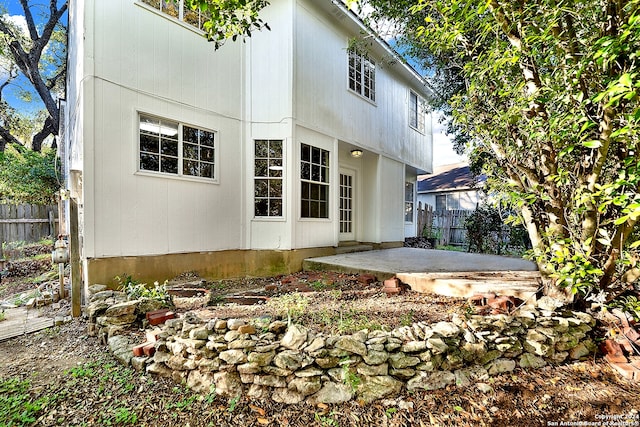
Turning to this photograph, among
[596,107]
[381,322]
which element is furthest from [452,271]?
[596,107]

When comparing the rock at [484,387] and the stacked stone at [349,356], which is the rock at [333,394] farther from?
the rock at [484,387]

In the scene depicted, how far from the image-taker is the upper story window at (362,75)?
25.7ft

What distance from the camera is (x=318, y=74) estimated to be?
22.0 feet

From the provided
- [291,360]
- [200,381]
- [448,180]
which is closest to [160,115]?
[200,381]

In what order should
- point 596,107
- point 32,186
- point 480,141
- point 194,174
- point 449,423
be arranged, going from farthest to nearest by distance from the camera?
1. point 32,186
2. point 194,174
3. point 480,141
4. point 596,107
5. point 449,423

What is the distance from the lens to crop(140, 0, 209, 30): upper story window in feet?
16.7

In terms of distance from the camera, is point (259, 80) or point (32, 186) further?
point (32, 186)

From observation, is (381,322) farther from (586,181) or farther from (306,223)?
(306,223)

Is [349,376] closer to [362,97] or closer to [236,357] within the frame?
[236,357]

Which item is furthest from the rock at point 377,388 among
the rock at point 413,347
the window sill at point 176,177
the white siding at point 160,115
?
the window sill at point 176,177

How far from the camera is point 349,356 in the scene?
85.7 inches

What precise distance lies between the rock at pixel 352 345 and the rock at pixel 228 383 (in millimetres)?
780

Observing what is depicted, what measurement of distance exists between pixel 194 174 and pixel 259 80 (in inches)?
95.8

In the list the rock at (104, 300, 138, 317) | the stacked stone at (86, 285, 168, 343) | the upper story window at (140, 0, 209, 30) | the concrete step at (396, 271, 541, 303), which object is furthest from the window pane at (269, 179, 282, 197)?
the rock at (104, 300, 138, 317)
